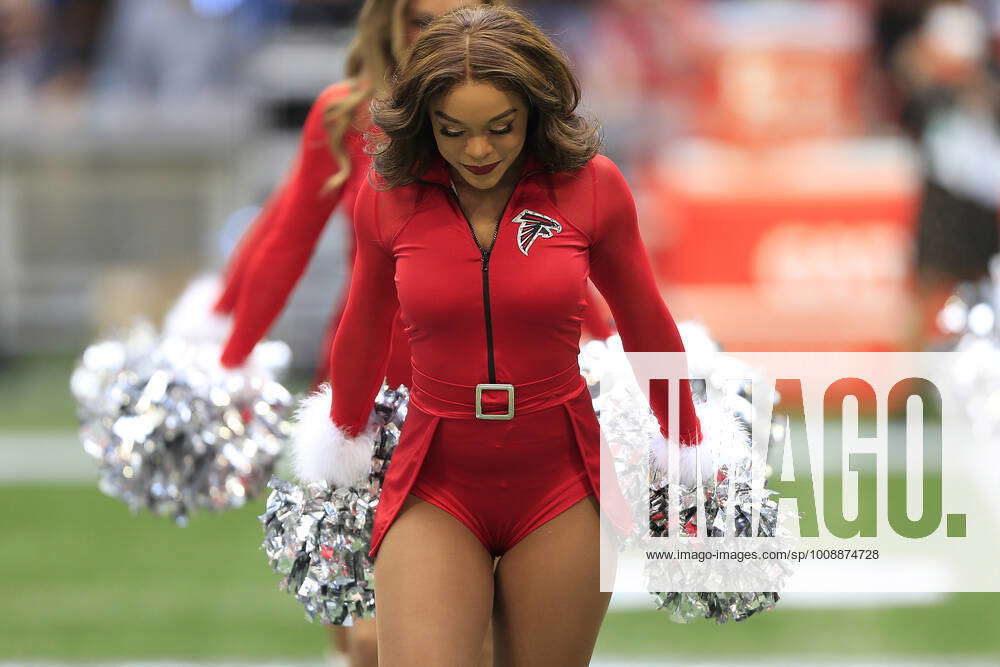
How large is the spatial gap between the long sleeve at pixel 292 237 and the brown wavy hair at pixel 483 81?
33.5 inches

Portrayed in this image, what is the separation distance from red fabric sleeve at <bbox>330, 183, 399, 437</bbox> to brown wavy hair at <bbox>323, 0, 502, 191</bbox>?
0.73 metres

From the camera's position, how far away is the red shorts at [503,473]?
9.20 feet

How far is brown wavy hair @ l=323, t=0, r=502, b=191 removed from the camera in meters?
3.61

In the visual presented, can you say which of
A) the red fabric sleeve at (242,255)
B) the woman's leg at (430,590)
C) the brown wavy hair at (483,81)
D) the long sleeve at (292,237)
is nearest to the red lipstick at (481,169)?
the brown wavy hair at (483,81)

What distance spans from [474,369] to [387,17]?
113 cm

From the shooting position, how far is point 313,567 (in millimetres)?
3076

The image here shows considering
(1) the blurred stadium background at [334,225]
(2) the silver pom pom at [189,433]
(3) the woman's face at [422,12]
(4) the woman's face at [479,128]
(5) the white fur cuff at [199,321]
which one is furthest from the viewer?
(1) the blurred stadium background at [334,225]

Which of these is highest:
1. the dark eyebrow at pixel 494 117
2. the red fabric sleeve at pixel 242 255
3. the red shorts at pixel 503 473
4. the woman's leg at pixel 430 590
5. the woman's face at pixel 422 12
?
the woman's face at pixel 422 12

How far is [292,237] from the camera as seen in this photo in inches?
147

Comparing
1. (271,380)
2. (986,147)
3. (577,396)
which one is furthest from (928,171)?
(577,396)

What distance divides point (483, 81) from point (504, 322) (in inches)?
15.7

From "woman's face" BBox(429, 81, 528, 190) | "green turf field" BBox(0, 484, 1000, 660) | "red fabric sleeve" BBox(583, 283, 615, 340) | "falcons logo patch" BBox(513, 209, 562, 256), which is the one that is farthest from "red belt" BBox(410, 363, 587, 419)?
"green turf field" BBox(0, 484, 1000, 660)

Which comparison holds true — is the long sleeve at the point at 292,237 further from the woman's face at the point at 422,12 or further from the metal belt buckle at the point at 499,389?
the metal belt buckle at the point at 499,389

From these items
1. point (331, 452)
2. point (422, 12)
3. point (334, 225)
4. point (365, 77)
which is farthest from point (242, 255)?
point (334, 225)
